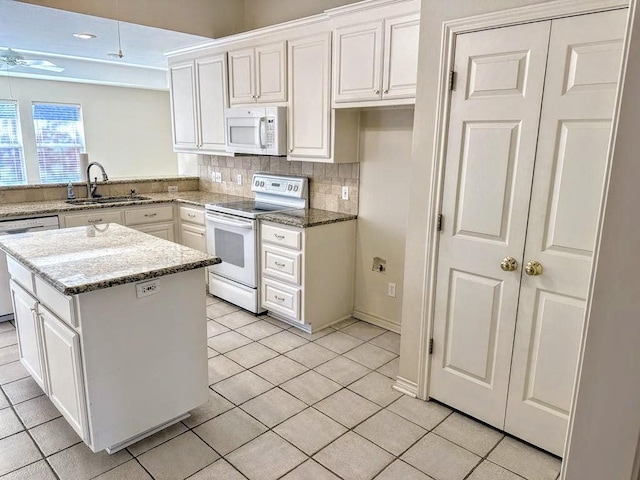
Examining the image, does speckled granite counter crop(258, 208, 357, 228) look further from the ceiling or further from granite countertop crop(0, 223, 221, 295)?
the ceiling

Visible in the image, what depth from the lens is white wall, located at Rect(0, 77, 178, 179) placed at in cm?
729

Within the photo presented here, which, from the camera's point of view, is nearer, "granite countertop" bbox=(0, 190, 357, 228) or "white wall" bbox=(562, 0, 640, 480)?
"white wall" bbox=(562, 0, 640, 480)

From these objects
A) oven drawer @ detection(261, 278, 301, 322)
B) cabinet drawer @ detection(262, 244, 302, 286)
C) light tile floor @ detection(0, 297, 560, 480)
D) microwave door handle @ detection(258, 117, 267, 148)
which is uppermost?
microwave door handle @ detection(258, 117, 267, 148)

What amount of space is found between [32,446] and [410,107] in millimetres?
3023

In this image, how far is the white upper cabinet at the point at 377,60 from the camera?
2.78 meters

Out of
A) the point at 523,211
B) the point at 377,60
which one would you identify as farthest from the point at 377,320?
the point at 377,60

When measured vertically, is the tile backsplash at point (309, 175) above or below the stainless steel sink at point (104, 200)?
above

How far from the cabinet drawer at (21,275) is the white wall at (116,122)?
6.01m

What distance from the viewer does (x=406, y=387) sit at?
2693mm

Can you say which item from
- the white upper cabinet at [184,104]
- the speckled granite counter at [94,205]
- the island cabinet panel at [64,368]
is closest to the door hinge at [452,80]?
the island cabinet panel at [64,368]

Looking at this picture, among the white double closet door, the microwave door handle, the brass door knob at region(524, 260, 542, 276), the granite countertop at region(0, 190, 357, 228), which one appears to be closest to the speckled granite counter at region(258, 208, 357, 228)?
the granite countertop at region(0, 190, 357, 228)

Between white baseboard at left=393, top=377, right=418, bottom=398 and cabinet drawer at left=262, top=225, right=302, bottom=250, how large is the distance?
1236 mm

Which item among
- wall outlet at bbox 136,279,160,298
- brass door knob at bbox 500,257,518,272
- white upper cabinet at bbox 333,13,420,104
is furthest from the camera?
white upper cabinet at bbox 333,13,420,104

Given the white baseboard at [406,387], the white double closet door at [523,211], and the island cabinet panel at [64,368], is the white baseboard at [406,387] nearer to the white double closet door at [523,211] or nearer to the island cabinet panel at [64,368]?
the white double closet door at [523,211]
